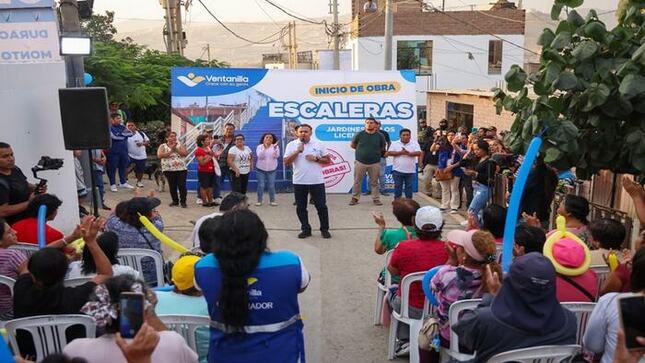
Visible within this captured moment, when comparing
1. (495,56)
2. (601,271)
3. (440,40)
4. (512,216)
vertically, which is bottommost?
(601,271)

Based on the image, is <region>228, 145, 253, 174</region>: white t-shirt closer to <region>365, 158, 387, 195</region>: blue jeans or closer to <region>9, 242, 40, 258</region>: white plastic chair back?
<region>365, 158, 387, 195</region>: blue jeans

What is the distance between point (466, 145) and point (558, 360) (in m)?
8.98

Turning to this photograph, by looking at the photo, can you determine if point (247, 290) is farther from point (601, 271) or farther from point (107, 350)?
point (601, 271)

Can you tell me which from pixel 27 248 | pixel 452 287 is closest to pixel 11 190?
pixel 27 248

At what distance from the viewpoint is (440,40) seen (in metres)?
36.4

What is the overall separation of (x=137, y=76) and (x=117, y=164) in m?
7.48

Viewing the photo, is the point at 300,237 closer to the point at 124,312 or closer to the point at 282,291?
the point at 282,291

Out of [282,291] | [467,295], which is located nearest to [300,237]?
[467,295]

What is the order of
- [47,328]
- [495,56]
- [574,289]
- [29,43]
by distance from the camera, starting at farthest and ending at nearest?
[495,56] → [29,43] → [574,289] → [47,328]

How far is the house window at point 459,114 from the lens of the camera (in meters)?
23.0

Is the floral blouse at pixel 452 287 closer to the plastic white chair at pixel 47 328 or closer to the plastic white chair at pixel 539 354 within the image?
the plastic white chair at pixel 539 354

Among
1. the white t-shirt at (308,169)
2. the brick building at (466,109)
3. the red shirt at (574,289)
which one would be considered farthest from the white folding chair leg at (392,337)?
the brick building at (466,109)

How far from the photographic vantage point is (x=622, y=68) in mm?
4148

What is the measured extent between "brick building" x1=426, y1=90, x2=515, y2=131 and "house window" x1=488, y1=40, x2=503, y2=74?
35.9 feet
